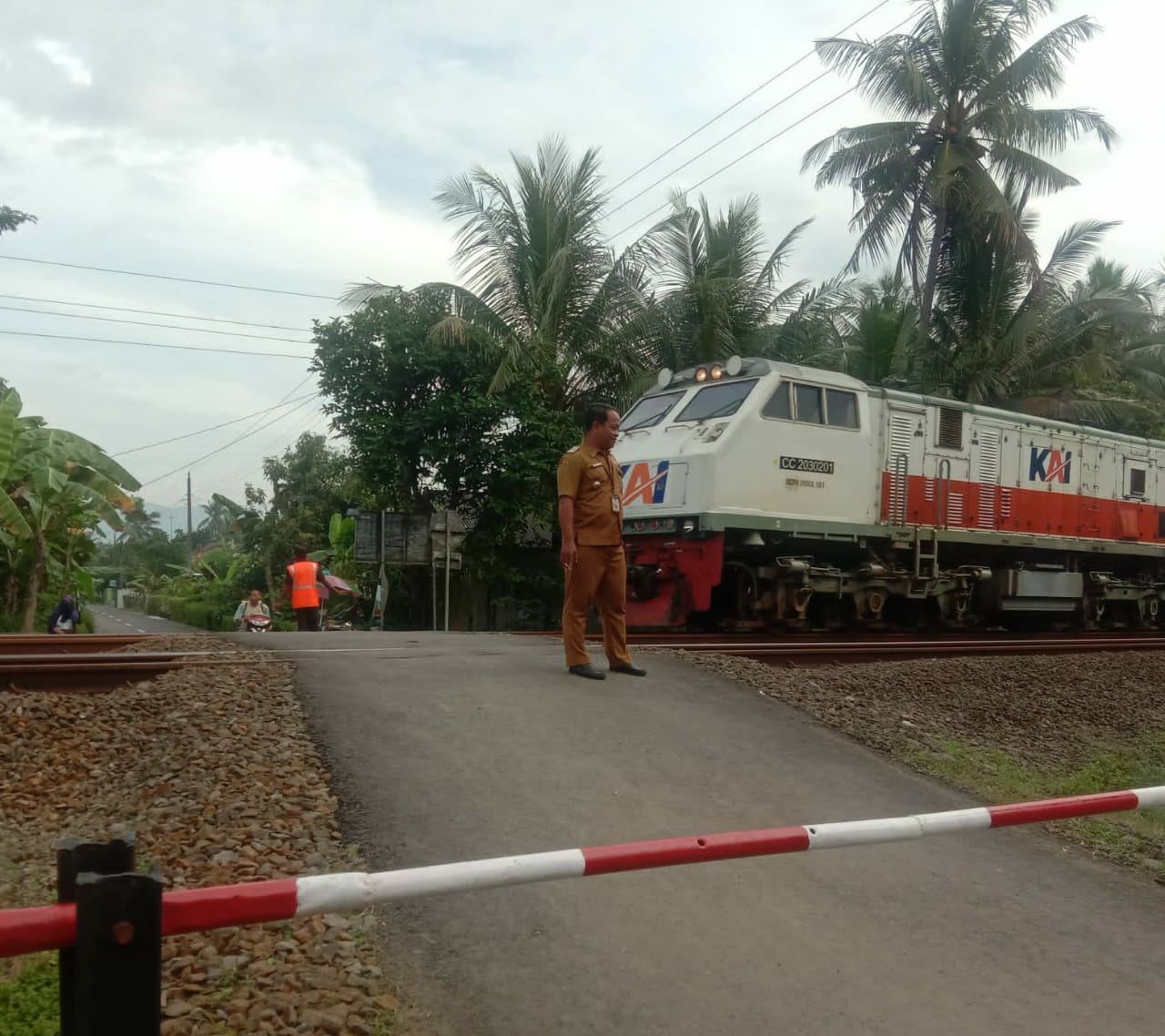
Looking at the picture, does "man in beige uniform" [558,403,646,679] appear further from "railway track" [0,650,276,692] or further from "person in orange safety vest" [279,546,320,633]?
"person in orange safety vest" [279,546,320,633]

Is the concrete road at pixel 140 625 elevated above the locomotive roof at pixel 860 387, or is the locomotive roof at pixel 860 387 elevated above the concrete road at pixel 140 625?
the locomotive roof at pixel 860 387

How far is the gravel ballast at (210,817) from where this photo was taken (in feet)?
10.8

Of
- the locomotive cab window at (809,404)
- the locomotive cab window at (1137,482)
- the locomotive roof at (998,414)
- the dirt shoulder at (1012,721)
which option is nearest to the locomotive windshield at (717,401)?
the locomotive cab window at (809,404)

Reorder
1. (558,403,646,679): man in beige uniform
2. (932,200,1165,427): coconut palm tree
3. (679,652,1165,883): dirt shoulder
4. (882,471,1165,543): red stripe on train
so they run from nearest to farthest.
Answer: (679,652,1165,883): dirt shoulder < (558,403,646,679): man in beige uniform < (882,471,1165,543): red stripe on train < (932,200,1165,427): coconut palm tree

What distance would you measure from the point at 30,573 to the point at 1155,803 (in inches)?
825

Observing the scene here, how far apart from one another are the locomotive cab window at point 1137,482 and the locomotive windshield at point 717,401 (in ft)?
26.8

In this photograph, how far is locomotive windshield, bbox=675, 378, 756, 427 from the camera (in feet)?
38.0

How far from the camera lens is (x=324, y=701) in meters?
6.41

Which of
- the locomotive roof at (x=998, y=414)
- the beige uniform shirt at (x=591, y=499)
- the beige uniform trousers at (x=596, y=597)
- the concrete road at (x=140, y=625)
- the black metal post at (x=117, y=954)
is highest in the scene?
the locomotive roof at (x=998, y=414)

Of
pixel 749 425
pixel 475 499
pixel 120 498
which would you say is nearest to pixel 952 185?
pixel 475 499

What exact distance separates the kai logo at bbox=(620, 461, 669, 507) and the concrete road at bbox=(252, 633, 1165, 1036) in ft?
16.0

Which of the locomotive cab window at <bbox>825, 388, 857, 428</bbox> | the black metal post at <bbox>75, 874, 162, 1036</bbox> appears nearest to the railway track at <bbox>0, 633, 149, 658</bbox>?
the black metal post at <bbox>75, 874, 162, 1036</bbox>

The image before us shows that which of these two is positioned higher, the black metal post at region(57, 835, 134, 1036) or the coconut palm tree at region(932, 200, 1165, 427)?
the coconut palm tree at region(932, 200, 1165, 427)

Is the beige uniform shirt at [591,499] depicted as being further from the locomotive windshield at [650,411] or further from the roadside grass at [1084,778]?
the locomotive windshield at [650,411]
